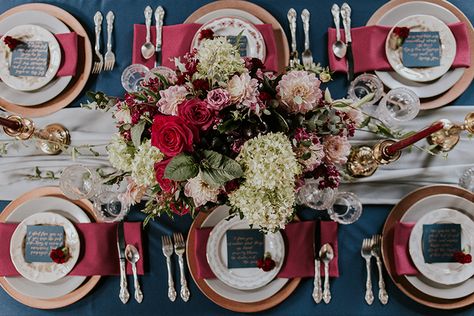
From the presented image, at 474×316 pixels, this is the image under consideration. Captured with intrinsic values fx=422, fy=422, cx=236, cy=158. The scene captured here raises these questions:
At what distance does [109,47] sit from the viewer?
4.79 ft

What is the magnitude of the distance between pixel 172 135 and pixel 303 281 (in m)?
0.80

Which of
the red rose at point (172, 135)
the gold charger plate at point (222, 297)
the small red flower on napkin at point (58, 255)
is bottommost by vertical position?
the gold charger plate at point (222, 297)

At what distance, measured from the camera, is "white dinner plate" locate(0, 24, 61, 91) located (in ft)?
4.67

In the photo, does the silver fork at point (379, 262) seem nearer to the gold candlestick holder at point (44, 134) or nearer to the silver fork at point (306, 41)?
the silver fork at point (306, 41)

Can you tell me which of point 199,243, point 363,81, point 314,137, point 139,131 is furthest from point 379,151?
point 139,131

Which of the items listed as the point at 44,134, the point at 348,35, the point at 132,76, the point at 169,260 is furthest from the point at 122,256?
the point at 348,35

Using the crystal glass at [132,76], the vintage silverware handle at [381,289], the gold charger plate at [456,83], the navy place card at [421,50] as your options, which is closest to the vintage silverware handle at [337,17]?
the gold charger plate at [456,83]

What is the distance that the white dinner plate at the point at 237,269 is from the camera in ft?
4.40

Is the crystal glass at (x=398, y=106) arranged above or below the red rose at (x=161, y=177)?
above

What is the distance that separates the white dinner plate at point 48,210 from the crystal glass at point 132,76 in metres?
0.43

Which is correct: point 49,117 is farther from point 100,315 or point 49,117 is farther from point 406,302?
point 406,302

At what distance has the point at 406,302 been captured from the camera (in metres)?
1.36

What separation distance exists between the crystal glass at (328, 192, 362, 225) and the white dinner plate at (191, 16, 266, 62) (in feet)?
1.69

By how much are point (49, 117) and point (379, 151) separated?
108cm
